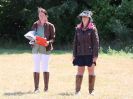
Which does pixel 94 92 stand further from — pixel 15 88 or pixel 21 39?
pixel 21 39

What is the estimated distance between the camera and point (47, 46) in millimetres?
11516

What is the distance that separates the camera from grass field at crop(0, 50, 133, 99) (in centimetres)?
1105

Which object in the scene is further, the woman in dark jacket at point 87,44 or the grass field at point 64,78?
the grass field at point 64,78

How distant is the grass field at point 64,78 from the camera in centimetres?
1105

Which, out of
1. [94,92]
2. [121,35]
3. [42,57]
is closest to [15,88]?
[42,57]

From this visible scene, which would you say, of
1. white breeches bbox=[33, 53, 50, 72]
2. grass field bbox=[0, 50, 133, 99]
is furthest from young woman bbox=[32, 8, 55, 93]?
grass field bbox=[0, 50, 133, 99]

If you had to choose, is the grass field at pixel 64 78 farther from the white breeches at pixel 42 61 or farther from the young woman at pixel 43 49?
the white breeches at pixel 42 61

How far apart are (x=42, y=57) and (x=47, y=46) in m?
0.29

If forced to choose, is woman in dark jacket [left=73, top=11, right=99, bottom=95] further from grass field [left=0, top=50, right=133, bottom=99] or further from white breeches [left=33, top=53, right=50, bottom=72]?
white breeches [left=33, top=53, right=50, bottom=72]

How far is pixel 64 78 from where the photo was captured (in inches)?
569

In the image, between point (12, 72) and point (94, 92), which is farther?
point (12, 72)

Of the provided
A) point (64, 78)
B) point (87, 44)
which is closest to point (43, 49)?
point (87, 44)

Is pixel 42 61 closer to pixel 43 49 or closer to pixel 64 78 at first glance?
pixel 43 49

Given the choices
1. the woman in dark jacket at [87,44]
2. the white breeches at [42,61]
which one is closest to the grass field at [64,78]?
the white breeches at [42,61]
